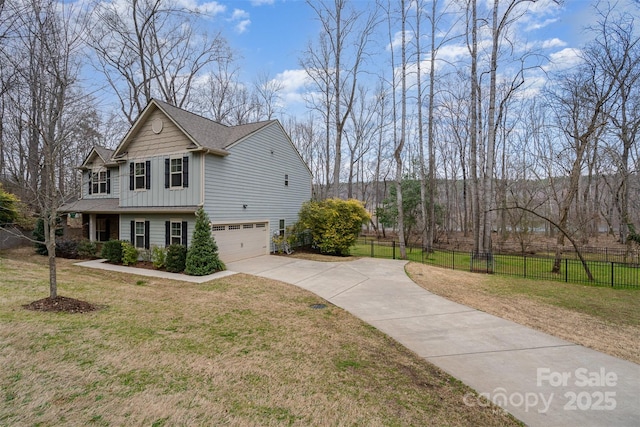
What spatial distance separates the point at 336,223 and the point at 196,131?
812cm

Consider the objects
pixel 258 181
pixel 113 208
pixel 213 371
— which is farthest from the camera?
pixel 258 181

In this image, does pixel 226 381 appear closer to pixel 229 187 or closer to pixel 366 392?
pixel 366 392

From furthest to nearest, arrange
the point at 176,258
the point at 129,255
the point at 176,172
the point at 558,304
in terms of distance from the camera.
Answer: the point at 129,255
the point at 176,172
the point at 176,258
the point at 558,304

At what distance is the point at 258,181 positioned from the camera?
14812mm

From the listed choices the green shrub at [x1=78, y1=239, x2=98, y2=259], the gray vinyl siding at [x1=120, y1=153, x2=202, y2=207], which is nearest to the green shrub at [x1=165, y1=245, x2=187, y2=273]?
the gray vinyl siding at [x1=120, y1=153, x2=202, y2=207]

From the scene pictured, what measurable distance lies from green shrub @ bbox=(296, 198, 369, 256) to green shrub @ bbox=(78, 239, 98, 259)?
10779 mm

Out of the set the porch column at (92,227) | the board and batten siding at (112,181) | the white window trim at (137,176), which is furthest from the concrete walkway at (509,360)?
the porch column at (92,227)

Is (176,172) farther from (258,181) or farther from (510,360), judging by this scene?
(510,360)

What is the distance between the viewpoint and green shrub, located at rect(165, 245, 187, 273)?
11126 millimetres

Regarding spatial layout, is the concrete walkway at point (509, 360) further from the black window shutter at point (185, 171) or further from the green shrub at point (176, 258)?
the black window shutter at point (185, 171)

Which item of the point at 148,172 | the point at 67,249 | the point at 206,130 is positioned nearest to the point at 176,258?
the point at 148,172

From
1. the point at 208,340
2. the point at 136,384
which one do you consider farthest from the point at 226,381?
the point at 208,340

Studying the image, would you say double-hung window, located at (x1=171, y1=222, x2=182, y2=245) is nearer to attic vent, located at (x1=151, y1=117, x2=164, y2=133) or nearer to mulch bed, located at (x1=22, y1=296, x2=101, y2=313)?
attic vent, located at (x1=151, y1=117, x2=164, y2=133)

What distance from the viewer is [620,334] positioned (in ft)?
18.5
